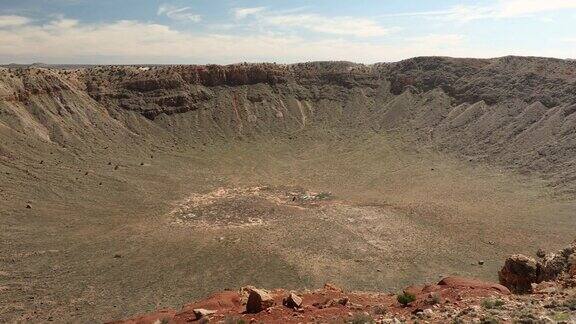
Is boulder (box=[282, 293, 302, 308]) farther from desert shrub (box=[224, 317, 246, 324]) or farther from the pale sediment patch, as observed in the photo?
the pale sediment patch

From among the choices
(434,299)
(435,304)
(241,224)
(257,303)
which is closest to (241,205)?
(241,224)

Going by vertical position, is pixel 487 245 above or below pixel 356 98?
below

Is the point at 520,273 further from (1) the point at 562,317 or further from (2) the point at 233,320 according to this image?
(2) the point at 233,320

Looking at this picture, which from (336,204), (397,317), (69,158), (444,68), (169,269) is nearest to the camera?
(397,317)

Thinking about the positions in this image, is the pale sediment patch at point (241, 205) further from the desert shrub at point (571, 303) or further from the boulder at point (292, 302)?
the desert shrub at point (571, 303)

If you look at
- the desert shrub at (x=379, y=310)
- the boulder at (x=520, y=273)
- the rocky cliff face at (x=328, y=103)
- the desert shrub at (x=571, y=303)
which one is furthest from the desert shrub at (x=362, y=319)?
Answer: the rocky cliff face at (x=328, y=103)

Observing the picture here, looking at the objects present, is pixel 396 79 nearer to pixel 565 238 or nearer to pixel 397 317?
pixel 565 238

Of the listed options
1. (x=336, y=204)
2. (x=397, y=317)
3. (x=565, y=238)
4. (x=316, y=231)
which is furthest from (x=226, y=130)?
(x=397, y=317)

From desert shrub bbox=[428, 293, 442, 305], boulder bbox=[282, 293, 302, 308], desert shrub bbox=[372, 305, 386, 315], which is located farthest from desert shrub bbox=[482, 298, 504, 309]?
boulder bbox=[282, 293, 302, 308]
